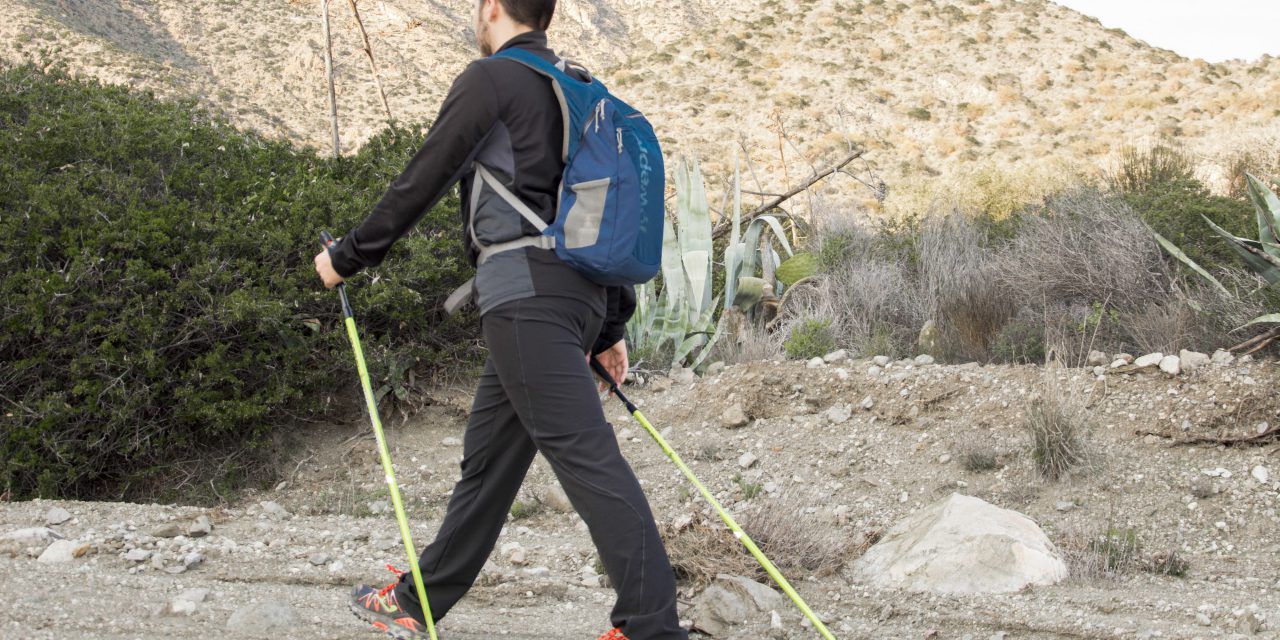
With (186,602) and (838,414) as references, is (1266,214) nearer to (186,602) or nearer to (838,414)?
(838,414)

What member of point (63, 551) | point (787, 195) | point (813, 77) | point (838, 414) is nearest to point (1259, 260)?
point (838, 414)

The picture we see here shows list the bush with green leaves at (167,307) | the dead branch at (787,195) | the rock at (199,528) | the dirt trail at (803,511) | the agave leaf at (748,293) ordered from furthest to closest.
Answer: the dead branch at (787,195)
the agave leaf at (748,293)
the bush with green leaves at (167,307)
the rock at (199,528)
the dirt trail at (803,511)

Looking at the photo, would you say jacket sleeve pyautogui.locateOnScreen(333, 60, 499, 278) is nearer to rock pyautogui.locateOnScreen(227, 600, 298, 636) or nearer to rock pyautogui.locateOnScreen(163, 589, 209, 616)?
rock pyautogui.locateOnScreen(227, 600, 298, 636)

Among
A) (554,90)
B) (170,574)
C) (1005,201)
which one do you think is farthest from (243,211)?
(1005,201)

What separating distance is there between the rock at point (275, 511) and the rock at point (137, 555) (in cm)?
120

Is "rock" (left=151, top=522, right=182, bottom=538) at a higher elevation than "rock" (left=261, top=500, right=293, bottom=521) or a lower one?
higher

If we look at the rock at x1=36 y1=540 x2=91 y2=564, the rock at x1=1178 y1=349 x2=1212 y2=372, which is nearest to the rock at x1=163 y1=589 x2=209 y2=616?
the rock at x1=36 y1=540 x2=91 y2=564

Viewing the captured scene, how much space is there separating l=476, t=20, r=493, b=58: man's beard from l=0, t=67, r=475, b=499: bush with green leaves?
390 centimetres

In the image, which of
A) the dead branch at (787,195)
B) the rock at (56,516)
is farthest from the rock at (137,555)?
the dead branch at (787,195)

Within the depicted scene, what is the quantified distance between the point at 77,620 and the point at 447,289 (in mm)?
4365

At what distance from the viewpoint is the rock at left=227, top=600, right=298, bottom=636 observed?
135 inches

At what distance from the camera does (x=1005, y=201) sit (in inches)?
726

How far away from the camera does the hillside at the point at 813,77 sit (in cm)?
3131

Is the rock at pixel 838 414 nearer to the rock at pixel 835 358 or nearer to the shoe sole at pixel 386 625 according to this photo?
the rock at pixel 835 358
